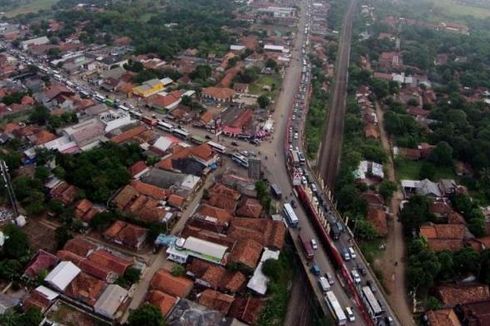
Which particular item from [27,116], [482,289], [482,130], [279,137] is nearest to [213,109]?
[279,137]

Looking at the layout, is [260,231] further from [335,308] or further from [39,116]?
[39,116]

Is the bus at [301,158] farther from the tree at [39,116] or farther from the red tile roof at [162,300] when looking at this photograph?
the tree at [39,116]

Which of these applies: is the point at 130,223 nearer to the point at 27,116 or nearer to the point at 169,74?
the point at 27,116

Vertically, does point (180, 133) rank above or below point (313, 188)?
below

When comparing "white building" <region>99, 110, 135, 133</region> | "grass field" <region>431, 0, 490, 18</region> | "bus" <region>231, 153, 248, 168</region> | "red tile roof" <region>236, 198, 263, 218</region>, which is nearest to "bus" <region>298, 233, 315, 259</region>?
"red tile roof" <region>236, 198, 263, 218</region>

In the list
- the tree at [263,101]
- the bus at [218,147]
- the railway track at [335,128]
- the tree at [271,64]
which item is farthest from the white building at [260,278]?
the tree at [271,64]

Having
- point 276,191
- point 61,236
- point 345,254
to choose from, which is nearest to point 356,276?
point 345,254
